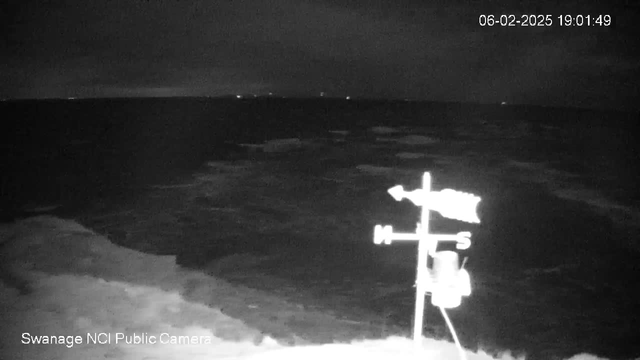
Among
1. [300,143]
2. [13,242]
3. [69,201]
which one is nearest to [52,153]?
[69,201]

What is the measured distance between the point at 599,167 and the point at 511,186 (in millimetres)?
1885

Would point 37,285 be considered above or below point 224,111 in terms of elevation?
below

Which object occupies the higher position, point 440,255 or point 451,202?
point 451,202

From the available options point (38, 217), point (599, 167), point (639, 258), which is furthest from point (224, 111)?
point (639, 258)

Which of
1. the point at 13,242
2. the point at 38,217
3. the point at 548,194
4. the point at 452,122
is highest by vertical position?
the point at 452,122

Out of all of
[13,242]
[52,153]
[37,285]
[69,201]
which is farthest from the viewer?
[52,153]

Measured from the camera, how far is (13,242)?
11.6 feet

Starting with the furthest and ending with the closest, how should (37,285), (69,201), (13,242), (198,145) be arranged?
(198,145), (69,201), (13,242), (37,285)

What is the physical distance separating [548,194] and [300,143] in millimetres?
4726

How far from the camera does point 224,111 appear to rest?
15156 millimetres

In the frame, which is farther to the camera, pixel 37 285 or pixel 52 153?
pixel 52 153

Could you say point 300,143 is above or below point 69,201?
above

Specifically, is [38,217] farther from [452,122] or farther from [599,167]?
[452,122]

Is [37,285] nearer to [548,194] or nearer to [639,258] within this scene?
[639,258]
